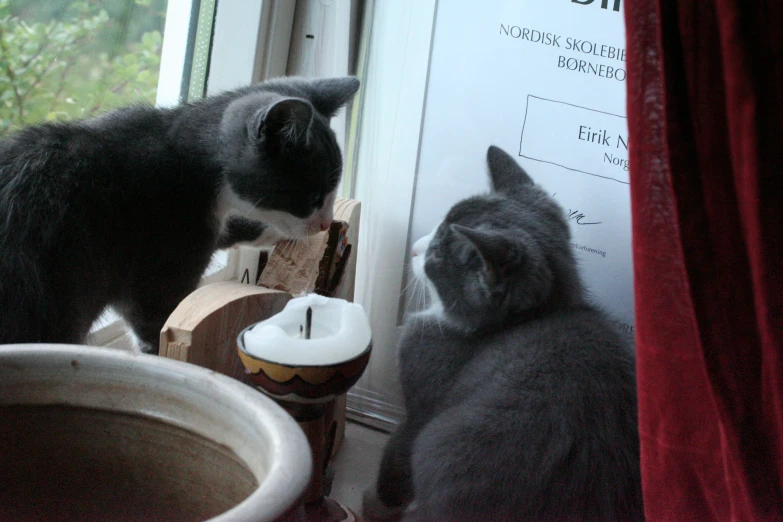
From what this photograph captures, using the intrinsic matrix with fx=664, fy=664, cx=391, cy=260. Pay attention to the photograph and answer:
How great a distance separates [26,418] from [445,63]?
2.68 ft

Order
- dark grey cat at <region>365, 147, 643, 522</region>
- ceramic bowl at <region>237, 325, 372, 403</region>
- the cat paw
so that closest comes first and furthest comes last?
ceramic bowl at <region>237, 325, 372, 403</region>, dark grey cat at <region>365, 147, 643, 522</region>, the cat paw

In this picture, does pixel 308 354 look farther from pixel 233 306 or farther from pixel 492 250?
pixel 492 250

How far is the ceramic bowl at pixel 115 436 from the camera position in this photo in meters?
0.53

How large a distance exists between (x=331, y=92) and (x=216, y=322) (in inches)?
16.9

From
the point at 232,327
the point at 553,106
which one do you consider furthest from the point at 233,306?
the point at 553,106

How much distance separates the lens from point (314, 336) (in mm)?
705

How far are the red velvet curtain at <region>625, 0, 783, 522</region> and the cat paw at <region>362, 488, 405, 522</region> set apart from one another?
20.1 inches

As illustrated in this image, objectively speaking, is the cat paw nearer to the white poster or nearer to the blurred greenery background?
the white poster

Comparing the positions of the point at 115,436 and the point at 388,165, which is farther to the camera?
the point at 388,165

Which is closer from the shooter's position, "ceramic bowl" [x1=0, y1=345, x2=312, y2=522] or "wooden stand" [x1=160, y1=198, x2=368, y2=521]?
"ceramic bowl" [x1=0, y1=345, x2=312, y2=522]

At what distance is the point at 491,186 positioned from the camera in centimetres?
105

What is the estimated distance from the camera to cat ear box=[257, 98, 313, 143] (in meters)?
0.85

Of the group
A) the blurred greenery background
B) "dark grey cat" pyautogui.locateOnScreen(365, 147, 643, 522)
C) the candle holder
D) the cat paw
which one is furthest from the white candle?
the blurred greenery background

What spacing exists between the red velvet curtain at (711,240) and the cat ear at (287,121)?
0.46 metres
